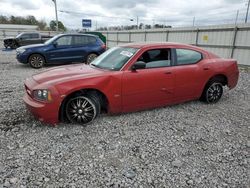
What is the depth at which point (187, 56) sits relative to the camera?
15.2ft

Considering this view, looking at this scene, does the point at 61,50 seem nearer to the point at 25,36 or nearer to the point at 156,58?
the point at 156,58

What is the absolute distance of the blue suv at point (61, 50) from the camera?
9.62m

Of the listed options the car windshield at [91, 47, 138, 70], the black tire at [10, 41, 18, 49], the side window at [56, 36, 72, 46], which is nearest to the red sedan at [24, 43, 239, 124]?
the car windshield at [91, 47, 138, 70]

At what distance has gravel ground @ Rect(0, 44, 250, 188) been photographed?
2.47m

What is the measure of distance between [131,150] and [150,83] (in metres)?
1.53

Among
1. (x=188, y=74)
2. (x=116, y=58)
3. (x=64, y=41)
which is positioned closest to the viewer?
(x=116, y=58)

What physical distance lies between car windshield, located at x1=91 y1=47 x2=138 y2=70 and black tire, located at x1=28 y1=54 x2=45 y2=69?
6210 millimetres

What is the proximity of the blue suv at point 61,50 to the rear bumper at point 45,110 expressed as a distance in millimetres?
6759

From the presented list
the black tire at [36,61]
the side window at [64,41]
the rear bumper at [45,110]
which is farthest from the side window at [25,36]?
the rear bumper at [45,110]

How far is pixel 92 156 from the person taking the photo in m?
2.90

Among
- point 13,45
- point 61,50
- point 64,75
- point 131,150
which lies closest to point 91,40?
point 61,50

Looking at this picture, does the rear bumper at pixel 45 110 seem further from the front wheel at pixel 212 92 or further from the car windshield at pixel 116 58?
the front wheel at pixel 212 92

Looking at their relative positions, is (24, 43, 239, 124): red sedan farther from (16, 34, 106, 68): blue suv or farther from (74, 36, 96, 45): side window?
(74, 36, 96, 45): side window

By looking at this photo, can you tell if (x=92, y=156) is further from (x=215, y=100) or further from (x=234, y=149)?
(x=215, y=100)
